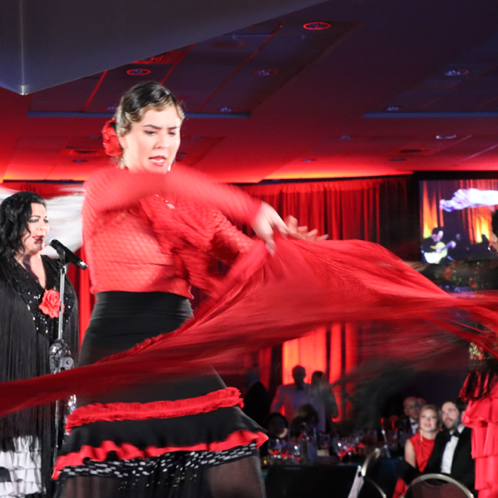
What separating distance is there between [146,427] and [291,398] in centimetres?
414

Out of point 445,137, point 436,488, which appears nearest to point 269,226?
point 436,488

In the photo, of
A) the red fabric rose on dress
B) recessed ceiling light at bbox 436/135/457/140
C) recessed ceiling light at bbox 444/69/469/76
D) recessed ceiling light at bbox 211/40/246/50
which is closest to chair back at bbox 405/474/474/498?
the red fabric rose on dress

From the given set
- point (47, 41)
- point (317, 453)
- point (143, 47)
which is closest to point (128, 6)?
point (143, 47)

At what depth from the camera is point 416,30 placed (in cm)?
539

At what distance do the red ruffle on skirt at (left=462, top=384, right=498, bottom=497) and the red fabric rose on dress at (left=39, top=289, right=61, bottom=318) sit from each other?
1.93 m

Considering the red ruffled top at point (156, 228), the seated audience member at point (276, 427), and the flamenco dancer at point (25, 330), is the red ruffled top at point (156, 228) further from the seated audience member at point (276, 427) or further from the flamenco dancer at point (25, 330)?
the seated audience member at point (276, 427)

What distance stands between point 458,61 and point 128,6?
118 inches

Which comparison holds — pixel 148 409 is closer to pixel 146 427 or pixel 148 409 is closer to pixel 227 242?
pixel 146 427

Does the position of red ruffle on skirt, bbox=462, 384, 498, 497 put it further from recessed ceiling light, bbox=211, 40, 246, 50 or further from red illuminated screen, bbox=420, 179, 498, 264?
red illuminated screen, bbox=420, 179, 498, 264

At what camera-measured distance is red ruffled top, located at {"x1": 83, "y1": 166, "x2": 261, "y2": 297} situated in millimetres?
1635

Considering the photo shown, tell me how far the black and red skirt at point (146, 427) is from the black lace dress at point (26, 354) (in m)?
1.55

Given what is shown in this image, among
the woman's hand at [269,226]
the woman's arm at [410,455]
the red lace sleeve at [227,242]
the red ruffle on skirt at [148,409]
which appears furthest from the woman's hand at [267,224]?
the woman's arm at [410,455]

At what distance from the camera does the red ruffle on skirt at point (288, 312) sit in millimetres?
1405

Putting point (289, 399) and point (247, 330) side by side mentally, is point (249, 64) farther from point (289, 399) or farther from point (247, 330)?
point (247, 330)
